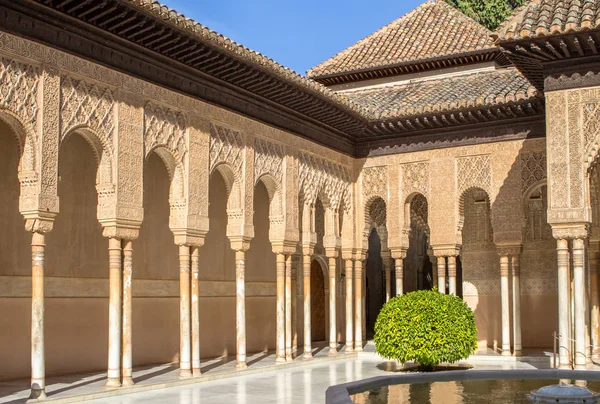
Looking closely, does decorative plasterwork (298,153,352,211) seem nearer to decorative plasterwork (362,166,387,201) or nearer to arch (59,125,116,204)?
decorative plasterwork (362,166,387,201)

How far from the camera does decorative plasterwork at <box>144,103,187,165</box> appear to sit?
12750mm

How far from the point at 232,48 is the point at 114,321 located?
15.3 feet

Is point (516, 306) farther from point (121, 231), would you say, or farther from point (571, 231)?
point (121, 231)

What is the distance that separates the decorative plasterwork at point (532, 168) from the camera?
16750 mm

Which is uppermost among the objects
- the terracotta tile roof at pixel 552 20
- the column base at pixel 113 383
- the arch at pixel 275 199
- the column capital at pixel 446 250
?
the terracotta tile roof at pixel 552 20

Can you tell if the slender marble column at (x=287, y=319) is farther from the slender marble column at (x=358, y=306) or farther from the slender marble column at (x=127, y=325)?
the slender marble column at (x=127, y=325)

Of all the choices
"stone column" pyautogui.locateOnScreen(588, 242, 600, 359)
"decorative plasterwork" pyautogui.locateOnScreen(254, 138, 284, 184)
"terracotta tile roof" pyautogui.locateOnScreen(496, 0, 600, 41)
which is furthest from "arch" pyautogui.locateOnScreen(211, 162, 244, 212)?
"stone column" pyautogui.locateOnScreen(588, 242, 600, 359)

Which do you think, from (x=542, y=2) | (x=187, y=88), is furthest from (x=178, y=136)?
(x=542, y=2)

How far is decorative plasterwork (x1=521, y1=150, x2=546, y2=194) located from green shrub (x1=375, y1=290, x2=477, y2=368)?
3565mm

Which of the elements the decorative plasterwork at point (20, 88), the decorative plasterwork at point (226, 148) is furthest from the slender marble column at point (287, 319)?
the decorative plasterwork at point (20, 88)

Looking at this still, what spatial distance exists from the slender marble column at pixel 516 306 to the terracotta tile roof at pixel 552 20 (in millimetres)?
5600

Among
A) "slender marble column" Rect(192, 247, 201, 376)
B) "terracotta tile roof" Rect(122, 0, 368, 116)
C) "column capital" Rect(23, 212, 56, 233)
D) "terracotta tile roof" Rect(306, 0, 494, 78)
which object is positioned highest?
"terracotta tile roof" Rect(306, 0, 494, 78)

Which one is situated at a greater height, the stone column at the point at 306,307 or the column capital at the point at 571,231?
the column capital at the point at 571,231

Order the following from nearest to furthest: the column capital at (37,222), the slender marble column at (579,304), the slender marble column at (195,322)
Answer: the column capital at (37,222)
the slender marble column at (579,304)
the slender marble column at (195,322)
